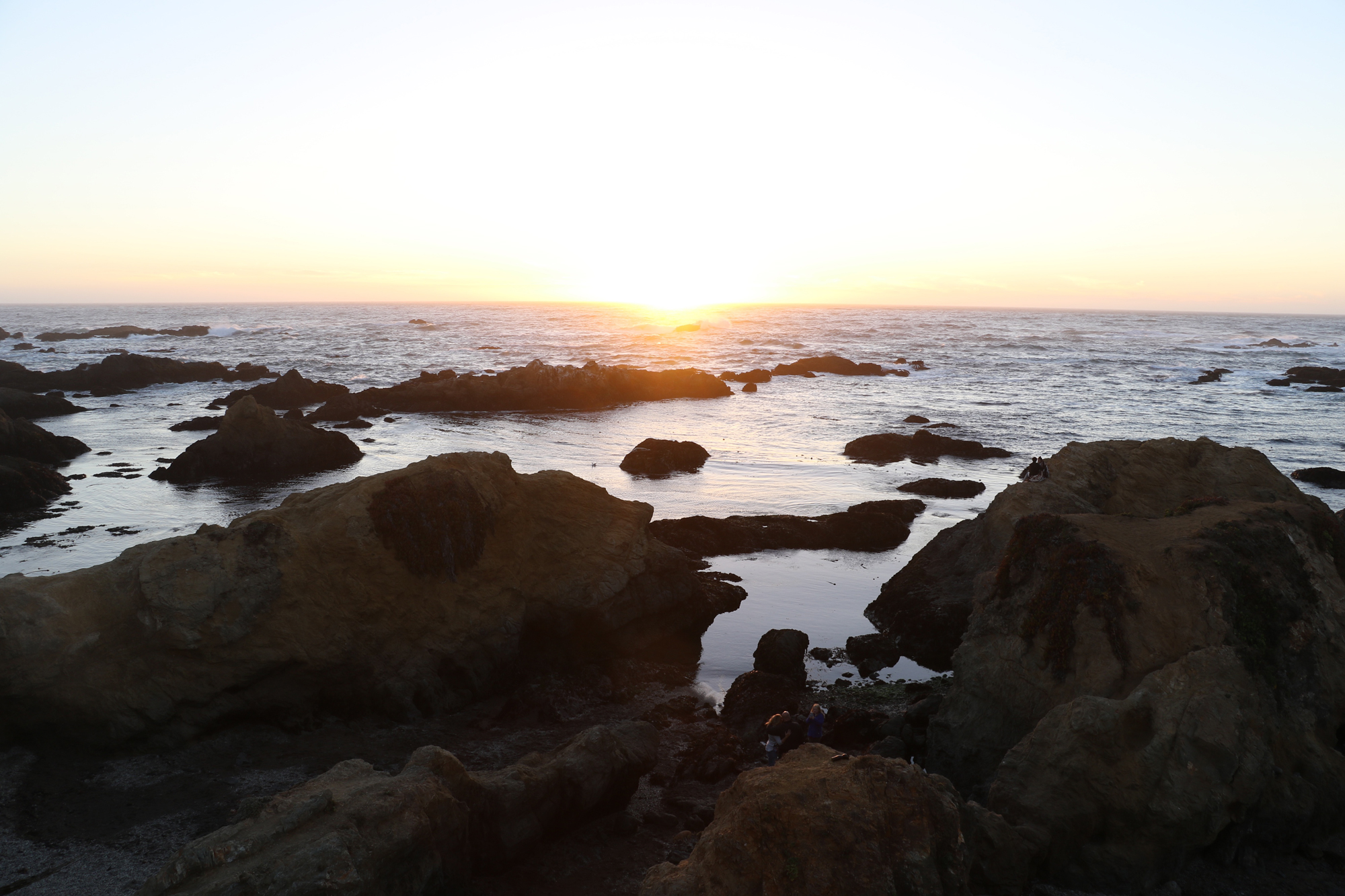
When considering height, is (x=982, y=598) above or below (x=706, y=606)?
above

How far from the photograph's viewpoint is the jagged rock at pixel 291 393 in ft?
189

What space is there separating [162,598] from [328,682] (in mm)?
3171

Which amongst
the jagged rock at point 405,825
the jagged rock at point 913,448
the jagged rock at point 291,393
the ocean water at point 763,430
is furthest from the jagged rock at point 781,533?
the jagged rock at point 291,393

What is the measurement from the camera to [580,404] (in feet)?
202

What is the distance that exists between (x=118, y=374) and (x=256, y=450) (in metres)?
40.7

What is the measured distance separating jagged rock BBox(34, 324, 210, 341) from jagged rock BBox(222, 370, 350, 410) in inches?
3526

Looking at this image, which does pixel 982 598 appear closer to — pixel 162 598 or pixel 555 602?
pixel 555 602

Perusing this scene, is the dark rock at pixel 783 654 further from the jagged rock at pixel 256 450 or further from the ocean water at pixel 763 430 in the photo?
the jagged rock at pixel 256 450

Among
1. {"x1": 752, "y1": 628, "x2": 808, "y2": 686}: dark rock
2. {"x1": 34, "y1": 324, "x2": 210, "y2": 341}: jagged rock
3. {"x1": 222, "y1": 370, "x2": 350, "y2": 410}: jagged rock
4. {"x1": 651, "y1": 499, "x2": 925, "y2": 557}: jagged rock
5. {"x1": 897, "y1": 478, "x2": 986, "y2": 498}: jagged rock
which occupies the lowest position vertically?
{"x1": 752, "y1": 628, "x2": 808, "y2": 686}: dark rock

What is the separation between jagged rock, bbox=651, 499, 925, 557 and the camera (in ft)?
83.5

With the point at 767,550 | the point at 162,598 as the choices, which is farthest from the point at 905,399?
the point at 162,598

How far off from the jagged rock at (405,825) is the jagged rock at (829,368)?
7465 cm

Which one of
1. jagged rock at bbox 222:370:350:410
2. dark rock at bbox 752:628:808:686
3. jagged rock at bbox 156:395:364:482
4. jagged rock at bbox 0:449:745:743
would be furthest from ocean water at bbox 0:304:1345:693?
jagged rock at bbox 222:370:350:410

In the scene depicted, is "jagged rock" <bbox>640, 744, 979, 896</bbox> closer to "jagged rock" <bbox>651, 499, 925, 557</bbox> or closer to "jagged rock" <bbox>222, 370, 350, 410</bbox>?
"jagged rock" <bbox>651, 499, 925, 557</bbox>
